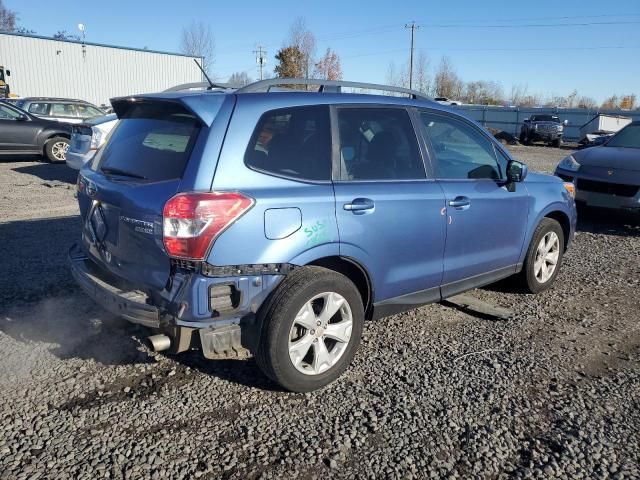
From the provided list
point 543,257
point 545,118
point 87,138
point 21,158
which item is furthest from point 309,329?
point 545,118

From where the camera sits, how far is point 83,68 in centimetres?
3497

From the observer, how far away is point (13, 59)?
32.3 metres

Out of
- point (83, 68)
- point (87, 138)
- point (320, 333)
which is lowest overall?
point (320, 333)

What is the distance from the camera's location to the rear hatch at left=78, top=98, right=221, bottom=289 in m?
3.02

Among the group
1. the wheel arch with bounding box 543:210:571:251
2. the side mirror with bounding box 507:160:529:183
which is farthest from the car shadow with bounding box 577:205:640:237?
the side mirror with bounding box 507:160:529:183

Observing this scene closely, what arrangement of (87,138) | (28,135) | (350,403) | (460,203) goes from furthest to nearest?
(28,135) → (87,138) → (460,203) → (350,403)

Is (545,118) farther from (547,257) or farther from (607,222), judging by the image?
(547,257)

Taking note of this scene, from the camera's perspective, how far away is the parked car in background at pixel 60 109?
55.8 ft

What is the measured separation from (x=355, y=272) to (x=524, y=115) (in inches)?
1453

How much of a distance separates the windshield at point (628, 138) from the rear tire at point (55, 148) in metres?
12.6

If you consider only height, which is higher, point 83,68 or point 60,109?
point 83,68

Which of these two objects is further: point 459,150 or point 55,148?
point 55,148

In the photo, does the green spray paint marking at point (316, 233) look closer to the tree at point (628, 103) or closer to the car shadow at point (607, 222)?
the car shadow at point (607, 222)

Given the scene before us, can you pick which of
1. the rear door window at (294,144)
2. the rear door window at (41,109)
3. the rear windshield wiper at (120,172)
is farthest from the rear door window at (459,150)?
the rear door window at (41,109)
